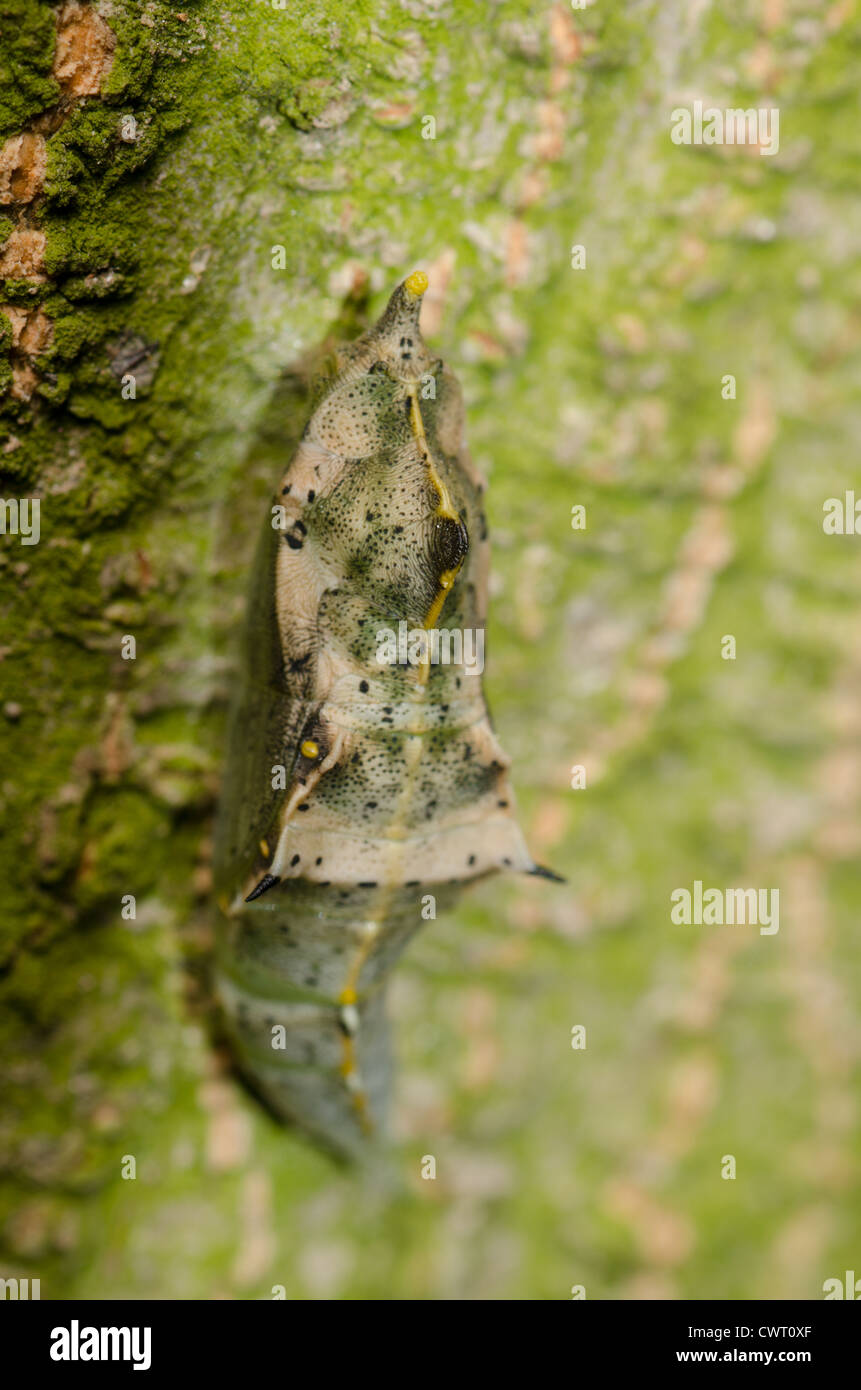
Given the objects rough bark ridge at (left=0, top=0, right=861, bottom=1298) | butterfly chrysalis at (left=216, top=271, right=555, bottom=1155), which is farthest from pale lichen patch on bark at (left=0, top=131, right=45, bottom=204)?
butterfly chrysalis at (left=216, top=271, right=555, bottom=1155)

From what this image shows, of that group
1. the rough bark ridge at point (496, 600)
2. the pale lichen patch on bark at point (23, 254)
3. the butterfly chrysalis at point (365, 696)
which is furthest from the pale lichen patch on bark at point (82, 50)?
the butterfly chrysalis at point (365, 696)

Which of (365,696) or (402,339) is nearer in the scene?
(402,339)

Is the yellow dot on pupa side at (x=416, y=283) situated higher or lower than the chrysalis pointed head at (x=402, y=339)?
higher

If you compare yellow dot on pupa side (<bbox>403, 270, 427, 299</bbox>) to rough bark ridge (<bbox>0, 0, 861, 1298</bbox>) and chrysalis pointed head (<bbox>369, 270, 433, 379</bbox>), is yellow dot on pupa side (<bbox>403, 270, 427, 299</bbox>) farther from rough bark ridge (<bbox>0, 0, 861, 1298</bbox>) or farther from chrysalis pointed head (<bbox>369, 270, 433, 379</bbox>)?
rough bark ridge (<bbox>0, 0, 861, 1298</bbox>)

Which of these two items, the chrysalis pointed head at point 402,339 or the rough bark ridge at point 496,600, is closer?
the chrysalis pointed head at point 402,339

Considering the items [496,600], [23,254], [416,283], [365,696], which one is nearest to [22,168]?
[23,254]

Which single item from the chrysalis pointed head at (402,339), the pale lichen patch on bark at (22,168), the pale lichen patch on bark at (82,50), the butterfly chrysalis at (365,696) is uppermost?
the pale lichen patch on bark at (82,50)

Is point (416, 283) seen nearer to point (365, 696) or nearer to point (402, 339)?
point (402, 339)

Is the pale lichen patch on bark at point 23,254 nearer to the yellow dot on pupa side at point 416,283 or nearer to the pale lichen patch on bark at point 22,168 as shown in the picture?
the pale lichen patch on bark at point 22,168
